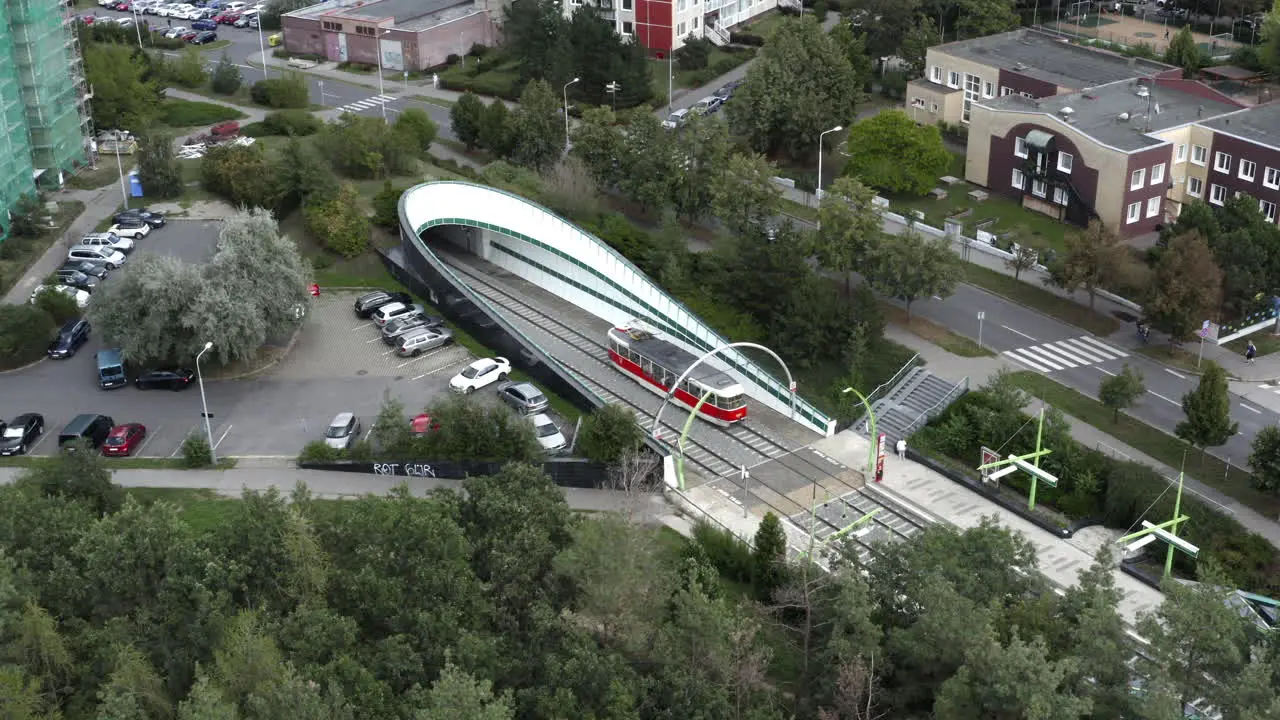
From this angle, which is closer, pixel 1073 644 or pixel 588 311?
pixel 1073 644

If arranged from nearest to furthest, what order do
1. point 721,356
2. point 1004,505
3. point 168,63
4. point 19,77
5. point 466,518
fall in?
point 466,518, point 1004,505, point 721,356, point 19,77, point 168,63

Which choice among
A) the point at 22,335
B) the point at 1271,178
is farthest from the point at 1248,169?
the point at 22,335

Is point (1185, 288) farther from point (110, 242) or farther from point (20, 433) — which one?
point (110, 242)

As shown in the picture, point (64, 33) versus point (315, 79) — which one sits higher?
point (64, 33)

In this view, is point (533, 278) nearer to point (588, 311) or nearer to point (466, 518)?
point (588, 311)

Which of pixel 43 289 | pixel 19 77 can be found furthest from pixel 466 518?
pixel 19 77

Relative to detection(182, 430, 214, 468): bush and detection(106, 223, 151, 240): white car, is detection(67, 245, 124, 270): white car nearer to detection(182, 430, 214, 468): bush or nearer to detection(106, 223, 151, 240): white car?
detection(106, 223, 151, 240): white car
